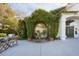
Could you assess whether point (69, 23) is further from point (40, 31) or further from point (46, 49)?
point (46, 49)

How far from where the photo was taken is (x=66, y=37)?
4672mm

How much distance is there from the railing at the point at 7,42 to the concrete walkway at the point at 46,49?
10 cm

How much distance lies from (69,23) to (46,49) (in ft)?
3.00

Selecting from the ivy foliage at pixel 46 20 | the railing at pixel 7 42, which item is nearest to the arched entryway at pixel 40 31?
the ivy foliage at pixel 46 20

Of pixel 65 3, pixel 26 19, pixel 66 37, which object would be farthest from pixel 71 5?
pixel 26 19

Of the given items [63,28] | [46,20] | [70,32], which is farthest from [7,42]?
[70,32]

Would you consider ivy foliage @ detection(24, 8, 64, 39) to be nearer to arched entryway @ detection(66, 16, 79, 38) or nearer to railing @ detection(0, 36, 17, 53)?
arched entryway @ detection(66, 16, 79, 38)

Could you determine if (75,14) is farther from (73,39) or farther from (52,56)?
(52,56)

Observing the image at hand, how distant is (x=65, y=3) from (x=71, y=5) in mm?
162

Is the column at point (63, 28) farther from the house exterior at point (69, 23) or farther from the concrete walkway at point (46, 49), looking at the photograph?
the concrete walkway at point (46, 49)

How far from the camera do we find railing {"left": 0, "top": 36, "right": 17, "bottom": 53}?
448cm

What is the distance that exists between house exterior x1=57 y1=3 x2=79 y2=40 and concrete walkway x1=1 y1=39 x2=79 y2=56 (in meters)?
0.16

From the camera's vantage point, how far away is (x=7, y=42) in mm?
4527

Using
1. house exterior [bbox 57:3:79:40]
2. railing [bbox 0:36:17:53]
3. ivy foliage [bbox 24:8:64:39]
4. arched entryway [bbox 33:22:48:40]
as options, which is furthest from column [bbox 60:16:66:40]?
railing [bbox 0:36:17:53]
